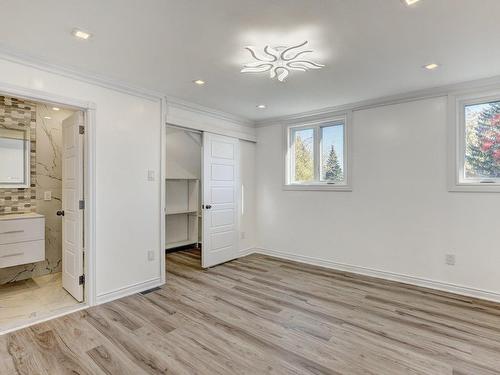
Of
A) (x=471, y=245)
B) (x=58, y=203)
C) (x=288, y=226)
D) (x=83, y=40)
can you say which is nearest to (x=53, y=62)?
(x=83, y=40)

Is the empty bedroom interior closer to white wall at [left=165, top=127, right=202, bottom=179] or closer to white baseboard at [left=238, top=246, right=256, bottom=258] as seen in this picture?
white baseboard at [left=238, top=246, right=256, bottom=258]

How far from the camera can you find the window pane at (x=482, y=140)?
3164mm

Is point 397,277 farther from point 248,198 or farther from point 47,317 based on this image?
point 47,317

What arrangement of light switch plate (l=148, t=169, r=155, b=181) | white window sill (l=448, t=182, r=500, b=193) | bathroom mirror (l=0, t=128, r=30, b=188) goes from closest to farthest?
white window sill (l=448, t=182, r=500, b=193) → light switch plate (l=148, t=169, r=155, b=181) → bathroom mirror (l=0, t=128, r=30, b=188)

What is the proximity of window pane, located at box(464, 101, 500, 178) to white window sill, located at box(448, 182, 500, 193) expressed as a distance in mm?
172

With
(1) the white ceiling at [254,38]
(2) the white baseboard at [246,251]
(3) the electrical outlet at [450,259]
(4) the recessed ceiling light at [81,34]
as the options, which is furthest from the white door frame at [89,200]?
(3) the electrical outlet at [450,259]

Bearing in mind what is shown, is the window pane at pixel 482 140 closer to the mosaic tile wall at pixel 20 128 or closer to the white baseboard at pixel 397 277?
the white baseboard at pixel 397 277

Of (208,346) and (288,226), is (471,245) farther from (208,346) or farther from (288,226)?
(208,346)

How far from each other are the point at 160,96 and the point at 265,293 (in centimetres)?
279

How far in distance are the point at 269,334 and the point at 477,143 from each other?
3219 millimetres

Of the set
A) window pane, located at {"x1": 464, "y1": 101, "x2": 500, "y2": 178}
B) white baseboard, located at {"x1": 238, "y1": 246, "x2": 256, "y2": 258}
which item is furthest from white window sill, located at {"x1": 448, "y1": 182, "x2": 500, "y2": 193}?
white baseboard, located at {"x1": 238, "y1": 246, "x2": 256, "y2": 258}

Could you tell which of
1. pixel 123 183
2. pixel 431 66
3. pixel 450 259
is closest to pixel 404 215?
pixel 450 259

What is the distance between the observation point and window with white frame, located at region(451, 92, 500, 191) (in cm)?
316

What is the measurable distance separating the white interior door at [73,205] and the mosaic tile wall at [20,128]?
1.00m
